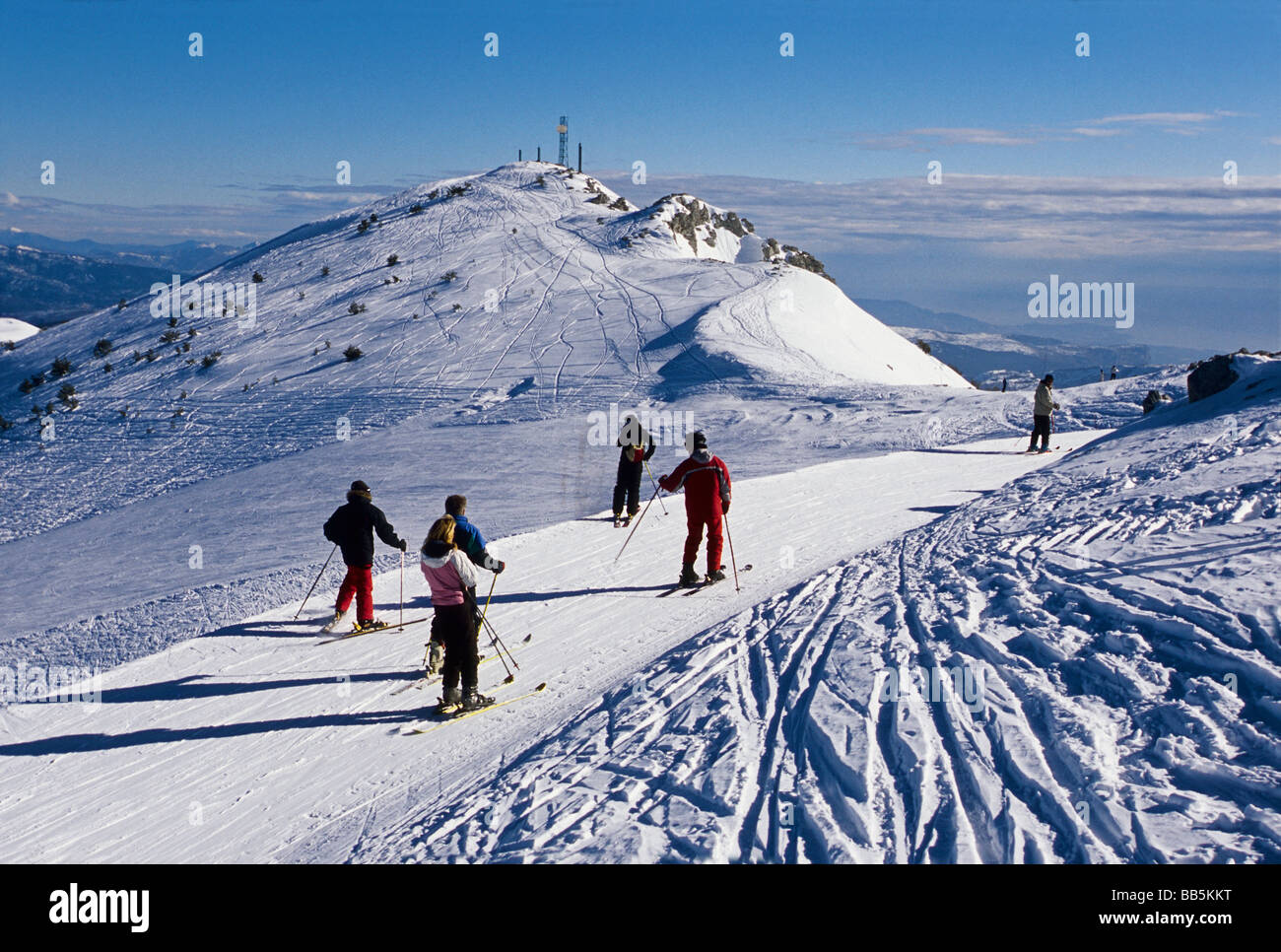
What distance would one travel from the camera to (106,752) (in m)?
7.19

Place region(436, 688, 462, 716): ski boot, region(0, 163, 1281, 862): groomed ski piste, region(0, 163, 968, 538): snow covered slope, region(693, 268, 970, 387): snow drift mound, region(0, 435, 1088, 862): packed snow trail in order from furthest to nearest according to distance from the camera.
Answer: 1. region(693, 268, 970, 387): snow drift mound
2. region(0, 163, 968, 538): snow covered slope
3. region(436, 688, 462, 716): ski boot
4. region(0, 435, 1088, 862): packed snow trail
5. region(0, 163, 1281, 862): groomed ski piste

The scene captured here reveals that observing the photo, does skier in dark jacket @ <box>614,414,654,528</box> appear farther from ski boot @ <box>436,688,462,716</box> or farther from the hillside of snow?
ski boot @ <box>436,688,462,716</box>

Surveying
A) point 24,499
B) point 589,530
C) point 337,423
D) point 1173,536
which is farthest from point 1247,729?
point 24,499

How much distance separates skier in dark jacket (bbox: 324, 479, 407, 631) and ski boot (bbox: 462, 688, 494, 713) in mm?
2409

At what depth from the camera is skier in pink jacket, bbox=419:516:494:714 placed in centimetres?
736

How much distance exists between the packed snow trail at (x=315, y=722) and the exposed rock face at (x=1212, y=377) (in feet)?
25.5

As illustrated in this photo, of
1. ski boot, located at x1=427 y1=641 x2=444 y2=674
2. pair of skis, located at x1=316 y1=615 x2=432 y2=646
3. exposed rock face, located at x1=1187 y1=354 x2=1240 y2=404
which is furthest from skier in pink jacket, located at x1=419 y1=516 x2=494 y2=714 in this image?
exposed rock face, located at x1=1187 y1=354 x2=1240 y2=404

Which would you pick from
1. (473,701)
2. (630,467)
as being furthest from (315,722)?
(630,467)

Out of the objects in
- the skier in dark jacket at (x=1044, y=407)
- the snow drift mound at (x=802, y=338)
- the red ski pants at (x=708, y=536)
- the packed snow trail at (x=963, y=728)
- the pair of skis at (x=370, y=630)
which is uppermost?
the snow drift mound at (x=802, y=338)

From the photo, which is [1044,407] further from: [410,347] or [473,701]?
[410,347]

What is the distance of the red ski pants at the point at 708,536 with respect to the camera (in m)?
10.7

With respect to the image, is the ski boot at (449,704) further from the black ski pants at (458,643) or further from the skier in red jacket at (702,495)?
the skier in red jacket at (702,495)

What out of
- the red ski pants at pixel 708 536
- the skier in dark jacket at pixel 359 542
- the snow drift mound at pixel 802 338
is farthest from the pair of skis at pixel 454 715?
the snow drift mound at pixel 802 338
